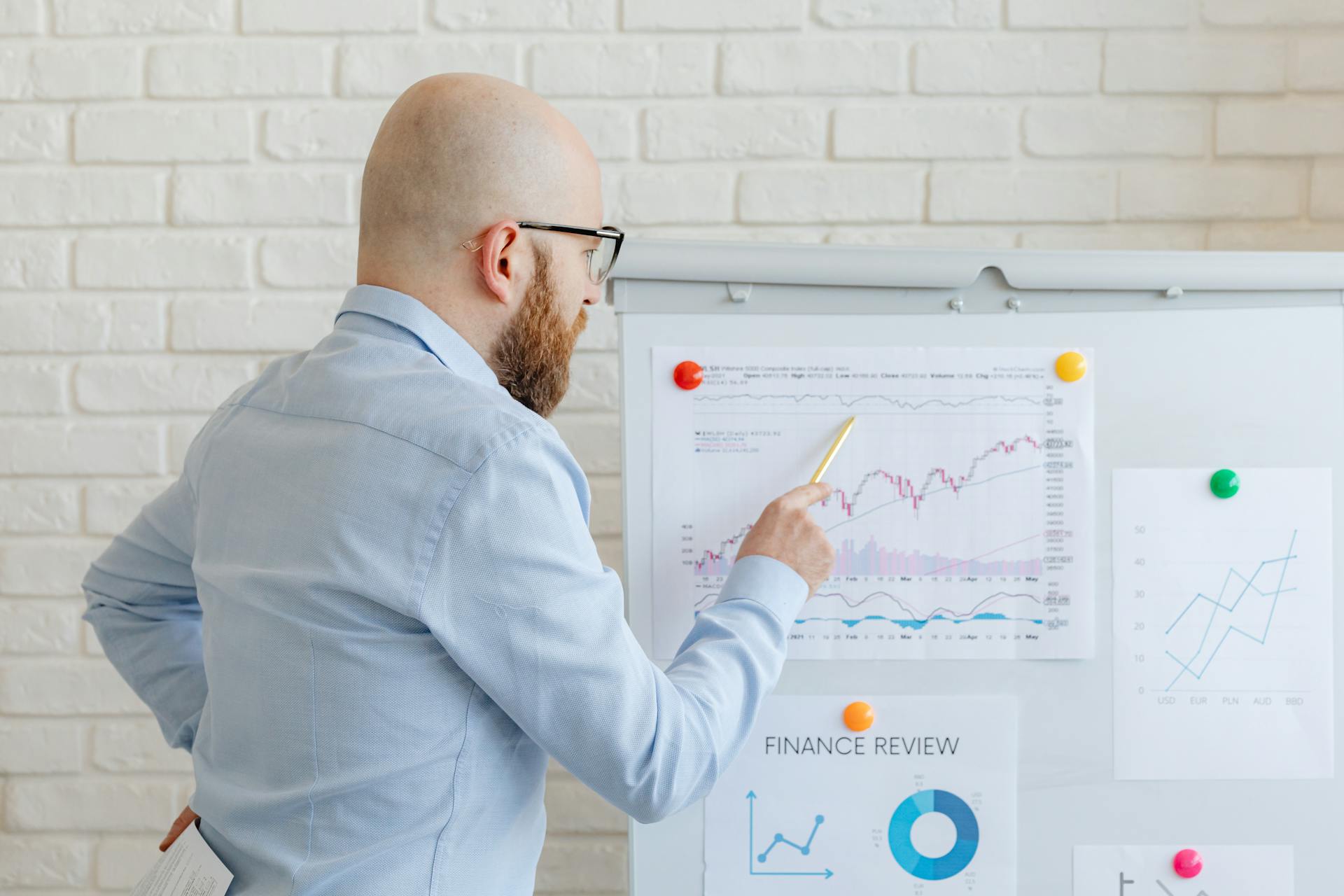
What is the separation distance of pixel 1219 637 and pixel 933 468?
338 mm

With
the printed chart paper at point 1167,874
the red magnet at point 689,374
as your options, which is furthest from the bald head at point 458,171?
the printed chart paper at point 1167,874

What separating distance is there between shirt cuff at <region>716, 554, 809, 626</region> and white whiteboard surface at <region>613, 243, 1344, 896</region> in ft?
0.43

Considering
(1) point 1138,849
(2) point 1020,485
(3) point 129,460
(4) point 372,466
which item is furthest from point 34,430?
(1) point 1138,849

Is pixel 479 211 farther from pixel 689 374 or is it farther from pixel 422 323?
pixel 689 374

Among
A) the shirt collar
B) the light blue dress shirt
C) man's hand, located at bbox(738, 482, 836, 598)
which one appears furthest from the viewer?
man's hand, located at bbox(738, 482, 836, 598)

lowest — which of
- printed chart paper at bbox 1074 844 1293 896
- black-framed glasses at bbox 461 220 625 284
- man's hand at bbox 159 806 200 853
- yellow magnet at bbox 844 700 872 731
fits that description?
printed chart paper at bbox 1074 844 1293 896

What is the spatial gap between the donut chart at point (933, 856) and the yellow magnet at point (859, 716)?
0.09m

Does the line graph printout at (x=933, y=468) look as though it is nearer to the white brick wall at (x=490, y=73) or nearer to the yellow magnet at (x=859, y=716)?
the yellow magnet at (x=859, y=716)

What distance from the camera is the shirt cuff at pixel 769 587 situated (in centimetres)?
98

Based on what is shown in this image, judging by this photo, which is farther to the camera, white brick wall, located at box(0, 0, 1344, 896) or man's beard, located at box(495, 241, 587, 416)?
white brick wall, located at box(0, 0, 1344, 896)

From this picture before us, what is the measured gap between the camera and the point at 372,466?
792 mm

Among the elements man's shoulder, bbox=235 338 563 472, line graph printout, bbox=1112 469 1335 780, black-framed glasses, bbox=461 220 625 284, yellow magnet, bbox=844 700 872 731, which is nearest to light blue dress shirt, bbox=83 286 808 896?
man's shoulder, bbox=235 338 563 472

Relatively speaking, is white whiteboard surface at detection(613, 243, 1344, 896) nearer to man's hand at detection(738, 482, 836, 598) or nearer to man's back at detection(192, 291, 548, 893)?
man's hand at detection(738, 482, 836, 598)

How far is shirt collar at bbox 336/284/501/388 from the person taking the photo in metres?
0.88
